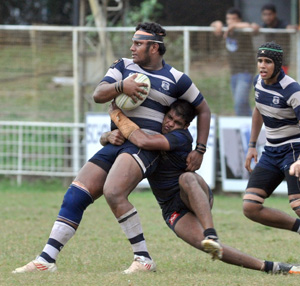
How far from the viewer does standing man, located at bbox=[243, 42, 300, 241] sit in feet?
23.4

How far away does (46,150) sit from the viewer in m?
13.8

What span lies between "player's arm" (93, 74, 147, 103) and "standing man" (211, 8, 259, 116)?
670 centimetres

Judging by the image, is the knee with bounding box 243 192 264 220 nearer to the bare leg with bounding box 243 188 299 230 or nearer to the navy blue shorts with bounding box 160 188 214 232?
the bare leg with bounding box 243 188 299 230

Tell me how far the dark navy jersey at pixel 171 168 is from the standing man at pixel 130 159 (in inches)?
3.4

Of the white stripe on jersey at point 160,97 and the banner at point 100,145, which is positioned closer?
the white stripe on jersey at point 160,97

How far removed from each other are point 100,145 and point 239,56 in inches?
113

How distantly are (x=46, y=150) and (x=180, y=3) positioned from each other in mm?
4047

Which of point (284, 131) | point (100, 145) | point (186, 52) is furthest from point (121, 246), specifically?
point (186, 52)

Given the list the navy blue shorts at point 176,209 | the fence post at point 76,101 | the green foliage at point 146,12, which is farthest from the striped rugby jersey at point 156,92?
the green foliage at point 146,12

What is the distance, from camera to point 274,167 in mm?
7406

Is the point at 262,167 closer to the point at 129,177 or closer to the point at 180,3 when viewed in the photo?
the point at 129,177

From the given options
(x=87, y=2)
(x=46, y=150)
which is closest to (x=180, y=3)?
(x=87, y=2)

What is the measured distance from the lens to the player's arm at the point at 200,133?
6.91m

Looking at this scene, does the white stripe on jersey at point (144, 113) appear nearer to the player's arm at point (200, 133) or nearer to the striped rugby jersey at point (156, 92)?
the striped rugby jersey at point (156, 92)
